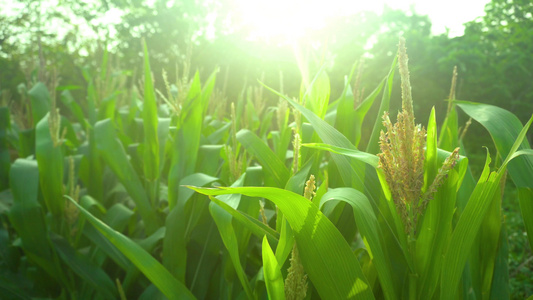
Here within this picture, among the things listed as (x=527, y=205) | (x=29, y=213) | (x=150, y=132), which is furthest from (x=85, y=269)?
(x=527, y=205)

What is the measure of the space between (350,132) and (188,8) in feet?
58.9

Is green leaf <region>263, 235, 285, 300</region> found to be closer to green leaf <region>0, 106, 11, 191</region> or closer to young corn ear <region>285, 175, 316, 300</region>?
young corn ear <region>285, 175, 316, 300</region>

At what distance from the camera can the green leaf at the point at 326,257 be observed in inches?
31.4

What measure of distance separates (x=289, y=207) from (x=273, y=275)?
16 centimetres

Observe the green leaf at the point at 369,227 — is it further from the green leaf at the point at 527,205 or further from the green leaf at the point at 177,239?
the green leaf at the point at 177,239

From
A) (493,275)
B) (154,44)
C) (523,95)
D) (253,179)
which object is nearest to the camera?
(493,275)

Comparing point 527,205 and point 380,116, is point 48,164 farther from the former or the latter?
point 527,205

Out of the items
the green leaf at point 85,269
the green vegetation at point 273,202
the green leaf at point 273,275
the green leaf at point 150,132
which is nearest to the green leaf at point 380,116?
the green vegetation at point 273,202

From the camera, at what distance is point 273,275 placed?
2.77 ft

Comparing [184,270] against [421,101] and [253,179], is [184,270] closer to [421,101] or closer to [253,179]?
[253,179]

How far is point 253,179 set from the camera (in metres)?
1.37

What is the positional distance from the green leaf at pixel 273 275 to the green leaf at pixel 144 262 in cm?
37

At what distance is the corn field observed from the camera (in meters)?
0.79

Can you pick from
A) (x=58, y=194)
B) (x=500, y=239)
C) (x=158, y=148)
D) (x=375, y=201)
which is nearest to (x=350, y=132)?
(x=375, y=201)
